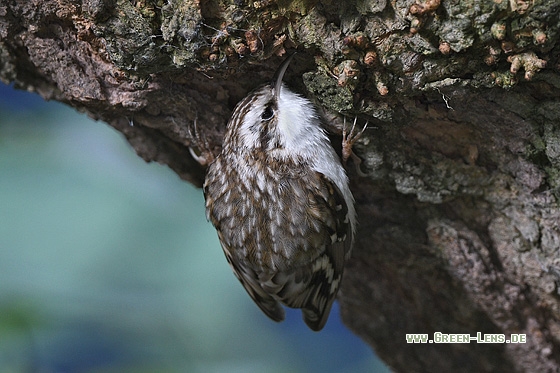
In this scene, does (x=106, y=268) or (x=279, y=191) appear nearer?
(x=279, y=191)

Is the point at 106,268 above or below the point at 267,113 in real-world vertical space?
below

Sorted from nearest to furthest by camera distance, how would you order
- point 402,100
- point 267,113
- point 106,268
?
point 402,100 → point 267,113 → point 106,268

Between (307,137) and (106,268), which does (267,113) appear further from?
(106,268)

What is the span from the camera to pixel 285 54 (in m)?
1.56

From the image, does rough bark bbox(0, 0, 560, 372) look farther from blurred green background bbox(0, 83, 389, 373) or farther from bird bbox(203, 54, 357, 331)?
blurred green background bbox(0, 83, 389, 373)

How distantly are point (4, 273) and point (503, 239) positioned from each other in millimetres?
2406

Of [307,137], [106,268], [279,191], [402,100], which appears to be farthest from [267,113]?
[106,268]

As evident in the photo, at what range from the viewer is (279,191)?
1.83 m

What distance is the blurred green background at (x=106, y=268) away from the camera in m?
2.96

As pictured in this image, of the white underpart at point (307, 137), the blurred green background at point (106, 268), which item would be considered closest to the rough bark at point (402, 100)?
the white underpart at point (307, 137)

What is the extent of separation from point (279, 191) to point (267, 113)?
0.25 metres

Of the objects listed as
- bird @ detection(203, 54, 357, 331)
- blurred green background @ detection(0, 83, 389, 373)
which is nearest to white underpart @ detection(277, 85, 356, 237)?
bird @ detection(203, 54, 357, 331)

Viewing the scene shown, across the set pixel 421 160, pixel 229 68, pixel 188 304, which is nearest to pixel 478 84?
pixel 421 160

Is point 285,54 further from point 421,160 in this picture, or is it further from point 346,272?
point 346,272
